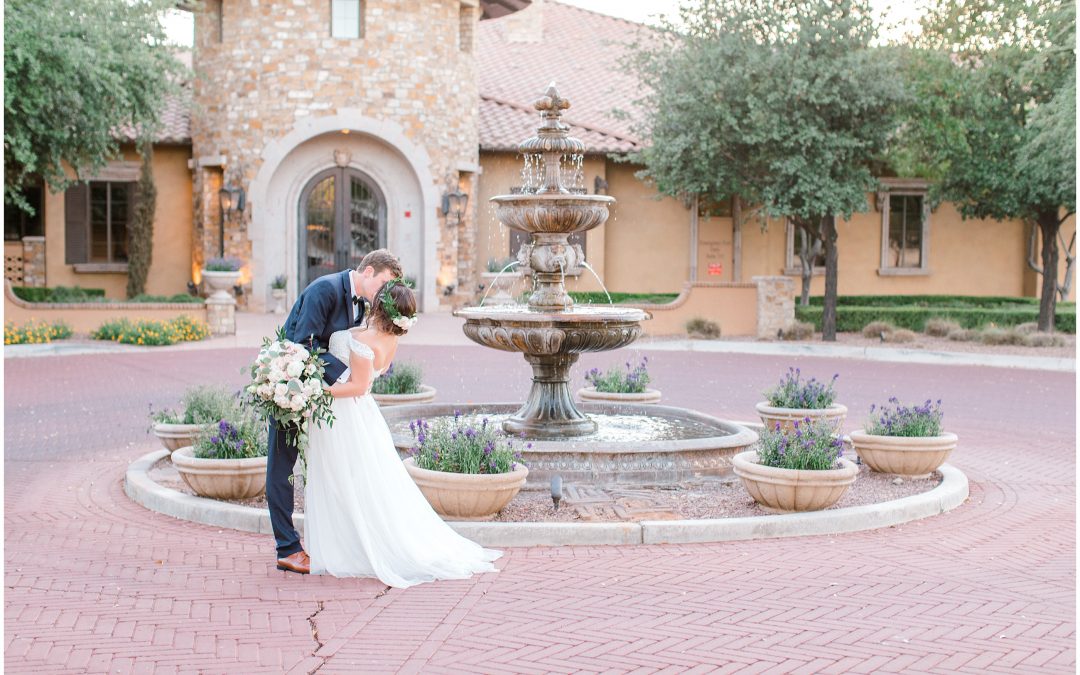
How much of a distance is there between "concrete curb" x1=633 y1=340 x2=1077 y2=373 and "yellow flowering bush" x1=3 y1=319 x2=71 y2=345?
9962mm

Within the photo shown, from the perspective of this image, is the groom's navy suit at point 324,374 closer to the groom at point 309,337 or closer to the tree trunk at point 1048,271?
the groom at point 309,337

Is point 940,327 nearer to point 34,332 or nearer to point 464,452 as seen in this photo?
point 34,332

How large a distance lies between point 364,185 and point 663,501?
18.2 m

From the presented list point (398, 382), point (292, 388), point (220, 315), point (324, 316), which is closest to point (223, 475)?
point (324, 316)

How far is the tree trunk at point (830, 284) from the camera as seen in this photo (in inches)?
877

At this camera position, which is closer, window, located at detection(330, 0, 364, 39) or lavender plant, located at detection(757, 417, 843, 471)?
lavender plant, located at detection(757, 417, 843, 471)

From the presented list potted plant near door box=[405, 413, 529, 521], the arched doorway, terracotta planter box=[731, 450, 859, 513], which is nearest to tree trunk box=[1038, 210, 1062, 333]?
the arched doorway

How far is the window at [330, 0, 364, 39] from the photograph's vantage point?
79.6ft

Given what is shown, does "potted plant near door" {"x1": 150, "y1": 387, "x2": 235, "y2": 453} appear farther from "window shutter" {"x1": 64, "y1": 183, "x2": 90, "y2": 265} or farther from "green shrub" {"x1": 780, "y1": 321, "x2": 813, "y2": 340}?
"window shutter" {"x1": 64, "y1": 183, "x2": 90, "y2": 265}

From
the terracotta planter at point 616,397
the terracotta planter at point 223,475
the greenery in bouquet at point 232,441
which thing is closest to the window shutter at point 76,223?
the terracotta planter at point 616,397

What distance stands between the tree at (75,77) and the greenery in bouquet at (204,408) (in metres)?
9.88

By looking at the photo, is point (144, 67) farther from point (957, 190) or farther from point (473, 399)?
point (957, 190)

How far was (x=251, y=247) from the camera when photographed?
2458cm

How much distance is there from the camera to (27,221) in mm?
25828
